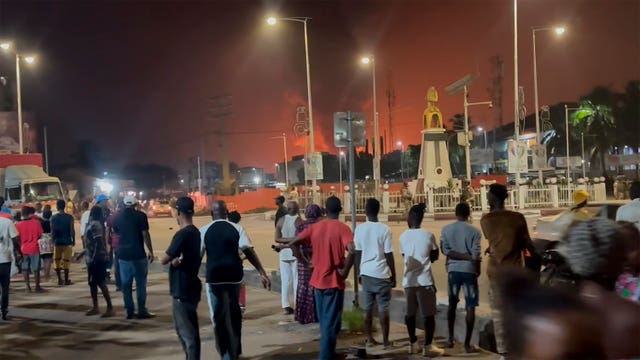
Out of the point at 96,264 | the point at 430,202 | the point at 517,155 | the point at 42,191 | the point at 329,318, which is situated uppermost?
the point at 517,155

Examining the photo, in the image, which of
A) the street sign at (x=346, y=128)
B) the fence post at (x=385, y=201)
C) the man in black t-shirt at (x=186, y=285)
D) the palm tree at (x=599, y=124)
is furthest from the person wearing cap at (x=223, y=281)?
the palm tree at (x=599, y=124)

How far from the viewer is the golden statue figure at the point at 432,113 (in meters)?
34.6

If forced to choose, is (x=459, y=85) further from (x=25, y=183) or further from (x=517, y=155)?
(x=25, y=183)

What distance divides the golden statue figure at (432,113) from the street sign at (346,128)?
26260 millimetres

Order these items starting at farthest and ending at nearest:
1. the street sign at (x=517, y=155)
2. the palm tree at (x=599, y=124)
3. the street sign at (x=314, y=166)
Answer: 1. the palm tree at (x=599, y=124)
2. the street sign at (x=517, y=155)
3. the street sign at (x=314, y=166)

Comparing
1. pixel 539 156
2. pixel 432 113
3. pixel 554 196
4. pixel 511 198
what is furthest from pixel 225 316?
pixel 432 113

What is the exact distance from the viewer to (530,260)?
6371 millimetres

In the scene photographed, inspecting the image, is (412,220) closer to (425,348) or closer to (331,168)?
(425,348)

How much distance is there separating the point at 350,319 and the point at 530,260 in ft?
8.41

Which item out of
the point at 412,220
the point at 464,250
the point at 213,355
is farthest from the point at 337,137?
the point at 213,355

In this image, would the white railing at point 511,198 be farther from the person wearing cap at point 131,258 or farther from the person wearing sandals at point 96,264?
the person wearing cap at point 131,258

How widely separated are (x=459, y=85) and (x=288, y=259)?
28.4 metres

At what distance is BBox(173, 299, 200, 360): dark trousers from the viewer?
19.3 feet

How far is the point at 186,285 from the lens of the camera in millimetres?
5992
